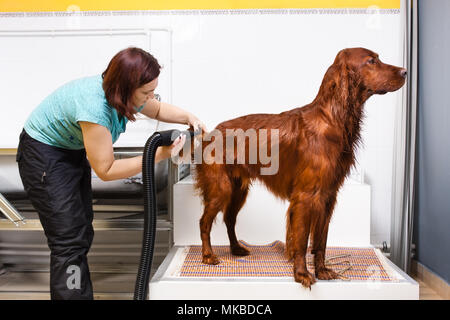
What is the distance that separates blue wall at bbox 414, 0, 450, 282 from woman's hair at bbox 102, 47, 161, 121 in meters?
1.36

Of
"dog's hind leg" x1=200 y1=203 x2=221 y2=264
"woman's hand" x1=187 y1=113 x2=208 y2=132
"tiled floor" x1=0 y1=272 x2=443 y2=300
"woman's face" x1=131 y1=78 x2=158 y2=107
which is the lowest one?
"tiled floor" x1=0 y1=272 x2=443 y2=300

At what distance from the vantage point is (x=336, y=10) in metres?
→ 1.88

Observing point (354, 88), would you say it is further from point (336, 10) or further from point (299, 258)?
point (336, 10)

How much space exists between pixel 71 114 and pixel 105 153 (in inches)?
6.9

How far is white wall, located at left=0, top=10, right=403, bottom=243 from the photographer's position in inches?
75.7

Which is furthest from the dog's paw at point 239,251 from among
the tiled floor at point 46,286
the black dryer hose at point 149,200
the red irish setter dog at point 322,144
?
the tiled floor at point 46,286

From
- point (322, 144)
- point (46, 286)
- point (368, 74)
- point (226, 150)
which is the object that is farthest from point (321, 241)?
point (46, 286)

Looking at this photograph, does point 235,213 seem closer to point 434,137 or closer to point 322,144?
point 322,144

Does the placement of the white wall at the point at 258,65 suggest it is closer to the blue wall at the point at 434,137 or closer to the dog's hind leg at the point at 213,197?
the blue wall at the point at 434,137

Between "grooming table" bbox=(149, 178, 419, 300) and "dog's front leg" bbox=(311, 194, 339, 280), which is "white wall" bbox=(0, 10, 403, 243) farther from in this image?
"dog's front leg" bbox=(311, 194, 339, 280)

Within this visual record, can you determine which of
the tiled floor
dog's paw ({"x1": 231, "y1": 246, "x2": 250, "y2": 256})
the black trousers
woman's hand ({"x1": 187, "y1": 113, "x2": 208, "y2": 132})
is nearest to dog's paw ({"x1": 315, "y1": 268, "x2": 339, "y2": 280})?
dog's paw ({"x1": 231, "y1": 246, "x2": 250, "y2": 256})

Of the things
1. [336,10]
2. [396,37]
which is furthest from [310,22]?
[396,37]
